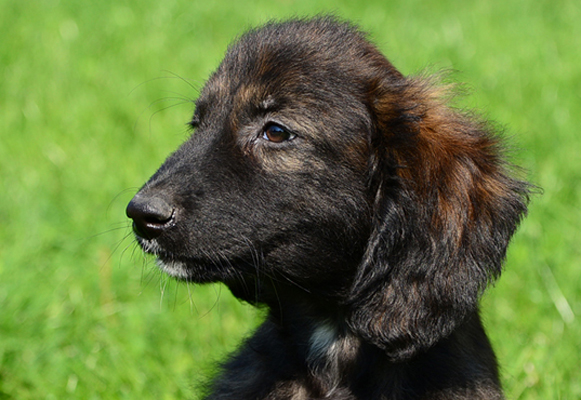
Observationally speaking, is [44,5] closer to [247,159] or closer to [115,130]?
[115,130]

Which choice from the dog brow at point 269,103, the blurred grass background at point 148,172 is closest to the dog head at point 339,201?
the dog brow at point 269,103

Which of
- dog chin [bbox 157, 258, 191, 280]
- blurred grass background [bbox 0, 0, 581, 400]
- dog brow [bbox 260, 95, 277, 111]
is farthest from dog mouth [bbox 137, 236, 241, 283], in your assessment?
dog brow [bbox 260, 95, 277, 111]

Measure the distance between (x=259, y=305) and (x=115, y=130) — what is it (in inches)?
146

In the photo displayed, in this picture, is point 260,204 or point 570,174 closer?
point 260,204

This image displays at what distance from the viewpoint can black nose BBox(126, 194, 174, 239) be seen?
253cm

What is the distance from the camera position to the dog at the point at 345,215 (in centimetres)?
261

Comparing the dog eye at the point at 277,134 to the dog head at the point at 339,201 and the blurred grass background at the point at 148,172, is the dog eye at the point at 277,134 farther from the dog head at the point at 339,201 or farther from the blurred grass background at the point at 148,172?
the blurred grass background at the point at 148,172

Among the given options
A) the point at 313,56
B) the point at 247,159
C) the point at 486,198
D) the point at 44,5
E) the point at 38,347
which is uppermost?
the point at 313,56

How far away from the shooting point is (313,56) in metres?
2.80

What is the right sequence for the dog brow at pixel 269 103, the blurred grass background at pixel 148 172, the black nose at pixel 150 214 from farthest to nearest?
1. the blurred grass background at pixel 148 172
2. the dog brow at pixel 269 103
3. the black nose at pixel 150 214

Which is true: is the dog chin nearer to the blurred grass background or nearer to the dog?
the dog

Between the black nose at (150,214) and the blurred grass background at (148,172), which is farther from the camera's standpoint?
the blurred grass background at (148,172)

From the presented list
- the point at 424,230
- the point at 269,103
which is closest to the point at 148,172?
the point at 269,103

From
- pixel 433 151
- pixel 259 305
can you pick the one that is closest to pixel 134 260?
pixel 259 305
